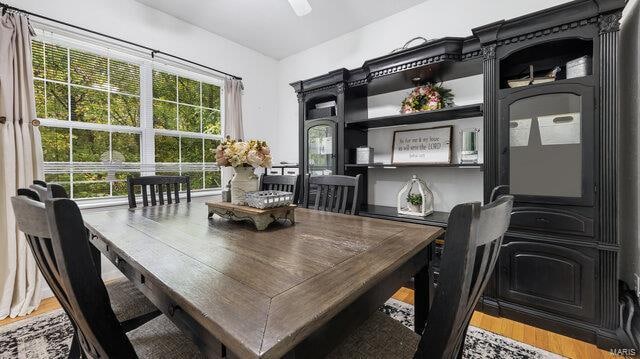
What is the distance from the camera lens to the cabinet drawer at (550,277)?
5.46ft

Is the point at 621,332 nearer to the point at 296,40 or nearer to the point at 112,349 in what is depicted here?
the point at 112,349

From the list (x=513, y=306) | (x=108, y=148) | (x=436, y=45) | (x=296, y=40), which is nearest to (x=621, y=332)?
(x=513, y=306)

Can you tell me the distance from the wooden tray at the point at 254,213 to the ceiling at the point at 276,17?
2.27 meters

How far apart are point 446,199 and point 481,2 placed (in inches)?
69.7

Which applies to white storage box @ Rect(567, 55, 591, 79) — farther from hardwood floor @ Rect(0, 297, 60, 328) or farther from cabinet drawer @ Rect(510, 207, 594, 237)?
hardwood floor @ Rect(0, 297, 60, 328)

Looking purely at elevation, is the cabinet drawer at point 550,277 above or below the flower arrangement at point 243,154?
below

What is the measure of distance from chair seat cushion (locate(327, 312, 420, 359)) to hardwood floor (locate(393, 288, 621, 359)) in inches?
50.6

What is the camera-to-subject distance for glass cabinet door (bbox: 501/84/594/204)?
1681mm

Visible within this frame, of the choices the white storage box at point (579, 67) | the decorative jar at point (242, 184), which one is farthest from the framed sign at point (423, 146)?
the decorative jar at point (242, 184)

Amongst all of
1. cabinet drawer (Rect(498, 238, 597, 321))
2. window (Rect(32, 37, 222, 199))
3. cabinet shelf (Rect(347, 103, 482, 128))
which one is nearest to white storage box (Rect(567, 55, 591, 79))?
cabinet shelf (Rect(347, 103, 482, 128))

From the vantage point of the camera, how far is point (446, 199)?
102 inches

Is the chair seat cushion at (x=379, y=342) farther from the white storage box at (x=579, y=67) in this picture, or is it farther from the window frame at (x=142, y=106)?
the window frame at (x=142, y=106)

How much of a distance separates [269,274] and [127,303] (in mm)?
825

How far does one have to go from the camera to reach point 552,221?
1782 millimetres
